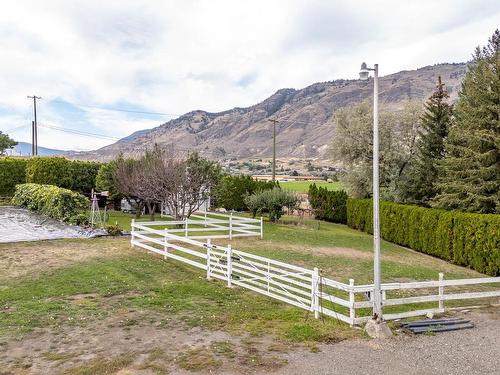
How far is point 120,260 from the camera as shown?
15812mm

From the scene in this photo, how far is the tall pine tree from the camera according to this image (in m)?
20.8

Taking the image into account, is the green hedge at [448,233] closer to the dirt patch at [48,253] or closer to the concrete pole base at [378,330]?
the concrete pole base at [378,330]

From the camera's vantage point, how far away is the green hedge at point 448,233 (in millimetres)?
17406

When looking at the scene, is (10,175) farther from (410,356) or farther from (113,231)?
(410,356)

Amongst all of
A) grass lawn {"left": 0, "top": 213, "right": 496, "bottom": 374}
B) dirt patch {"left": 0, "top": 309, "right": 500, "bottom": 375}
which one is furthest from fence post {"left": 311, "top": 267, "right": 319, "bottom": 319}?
dirt patch {"left": 0, "top": 309, "right": 500, "bottom": 375}

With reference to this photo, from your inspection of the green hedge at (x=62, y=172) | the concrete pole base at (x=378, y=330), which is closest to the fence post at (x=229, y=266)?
the concrete pole base at (x=378, y=330)

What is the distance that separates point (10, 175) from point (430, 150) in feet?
103

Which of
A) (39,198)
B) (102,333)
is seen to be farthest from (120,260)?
(39,198)

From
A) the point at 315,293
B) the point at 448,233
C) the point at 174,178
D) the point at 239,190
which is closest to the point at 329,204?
the point at 239,190

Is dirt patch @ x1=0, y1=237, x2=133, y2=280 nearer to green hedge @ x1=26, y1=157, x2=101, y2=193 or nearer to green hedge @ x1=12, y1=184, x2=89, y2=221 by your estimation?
green hedge @ x1=12, y1=184, x2=89, y2=221

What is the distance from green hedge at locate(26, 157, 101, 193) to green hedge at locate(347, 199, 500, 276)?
2255 cm

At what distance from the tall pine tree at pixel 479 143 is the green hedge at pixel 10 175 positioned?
30.4 metres

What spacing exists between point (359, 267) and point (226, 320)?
833cm

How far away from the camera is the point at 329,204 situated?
1550 inches
